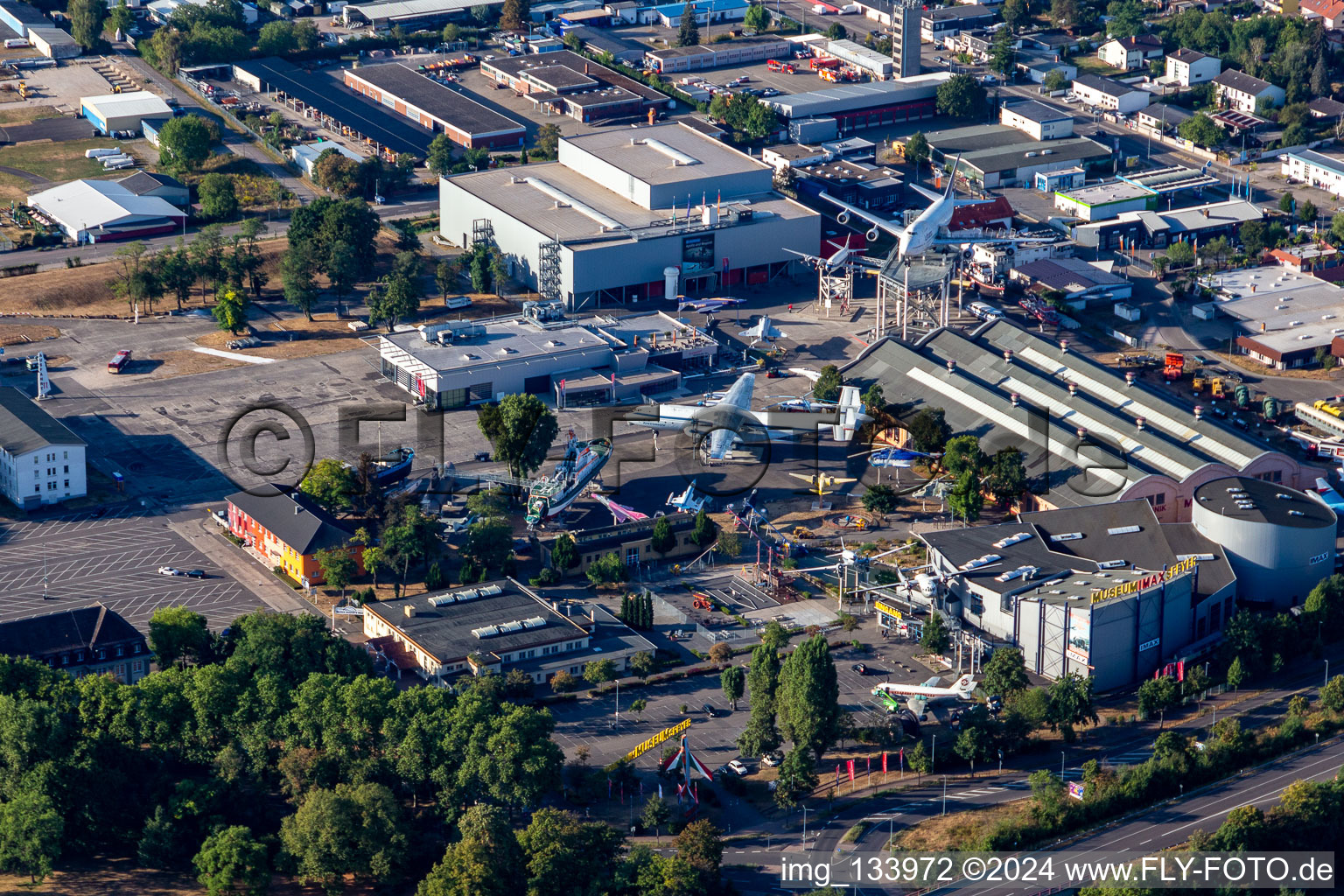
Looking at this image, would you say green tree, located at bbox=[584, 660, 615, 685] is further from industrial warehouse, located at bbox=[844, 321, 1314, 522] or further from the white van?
the white van

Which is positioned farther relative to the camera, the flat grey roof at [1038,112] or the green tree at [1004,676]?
the flat grey roof at [1038,112]

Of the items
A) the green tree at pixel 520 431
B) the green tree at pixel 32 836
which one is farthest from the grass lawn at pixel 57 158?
the green tree at pixel 32 836

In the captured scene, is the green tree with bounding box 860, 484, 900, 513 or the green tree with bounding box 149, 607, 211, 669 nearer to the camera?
the green tree with bounding box 149, 607, 211, 669

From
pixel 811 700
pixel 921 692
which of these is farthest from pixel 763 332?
pixel 811 700

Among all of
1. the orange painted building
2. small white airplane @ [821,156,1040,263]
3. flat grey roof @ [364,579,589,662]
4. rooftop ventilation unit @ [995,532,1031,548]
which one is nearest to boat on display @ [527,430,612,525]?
flat grey roof @ [364,579,589,662]

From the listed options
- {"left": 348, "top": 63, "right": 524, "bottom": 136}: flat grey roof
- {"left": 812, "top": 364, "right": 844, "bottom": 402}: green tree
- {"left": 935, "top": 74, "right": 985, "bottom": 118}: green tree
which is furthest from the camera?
{"left": 935, "top": 74, "right": 985, "bottom": 118}: green tree

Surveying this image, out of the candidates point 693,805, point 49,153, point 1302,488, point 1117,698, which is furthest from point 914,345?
point 49,153

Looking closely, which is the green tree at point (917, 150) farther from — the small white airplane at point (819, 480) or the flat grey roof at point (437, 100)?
the small white airplane at point (819, 480)

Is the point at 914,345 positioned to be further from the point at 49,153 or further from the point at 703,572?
the point at 49,153
